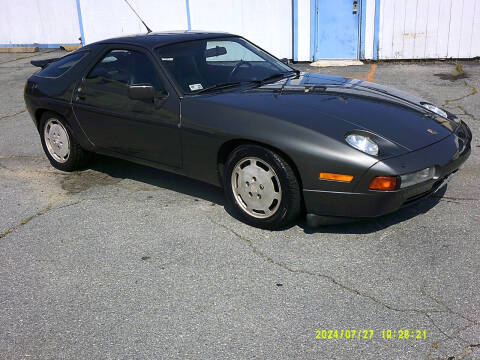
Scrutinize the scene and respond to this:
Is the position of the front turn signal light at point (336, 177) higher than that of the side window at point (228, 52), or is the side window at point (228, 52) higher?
the side window at point (228, 52)

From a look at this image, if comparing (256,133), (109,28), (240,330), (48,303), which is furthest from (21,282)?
(109,28)

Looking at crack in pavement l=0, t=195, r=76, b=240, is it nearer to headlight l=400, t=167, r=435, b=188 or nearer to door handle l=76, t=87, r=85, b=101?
door handle l=76, t=87, r=85, b=101

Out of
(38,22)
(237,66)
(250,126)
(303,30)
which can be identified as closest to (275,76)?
(237,66)

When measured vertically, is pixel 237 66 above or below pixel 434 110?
above

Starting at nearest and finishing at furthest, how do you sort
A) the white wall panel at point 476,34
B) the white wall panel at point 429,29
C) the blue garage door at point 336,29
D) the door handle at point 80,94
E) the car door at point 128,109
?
the car door at point 128,109, the door handle at point 80,94, the white wall panel at point 476,34, the white wall panel at point 429,29, the blue garage door at point 336,29

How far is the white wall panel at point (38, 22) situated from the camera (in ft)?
48.8

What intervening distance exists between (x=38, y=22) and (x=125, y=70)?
12.0 meters

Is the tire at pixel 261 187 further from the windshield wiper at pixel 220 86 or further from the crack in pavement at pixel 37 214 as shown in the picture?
the crack in pavement at pixel 37 214

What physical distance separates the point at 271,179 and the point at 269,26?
8883mm

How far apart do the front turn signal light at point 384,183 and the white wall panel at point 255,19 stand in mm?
9020

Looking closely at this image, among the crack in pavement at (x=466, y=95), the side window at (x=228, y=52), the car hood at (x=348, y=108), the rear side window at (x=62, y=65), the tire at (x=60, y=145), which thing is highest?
the side window at (x=228, y=52)

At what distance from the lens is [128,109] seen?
476 cm

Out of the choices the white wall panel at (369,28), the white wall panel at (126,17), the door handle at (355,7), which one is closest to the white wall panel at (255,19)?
the white wall panel at (126,17)
